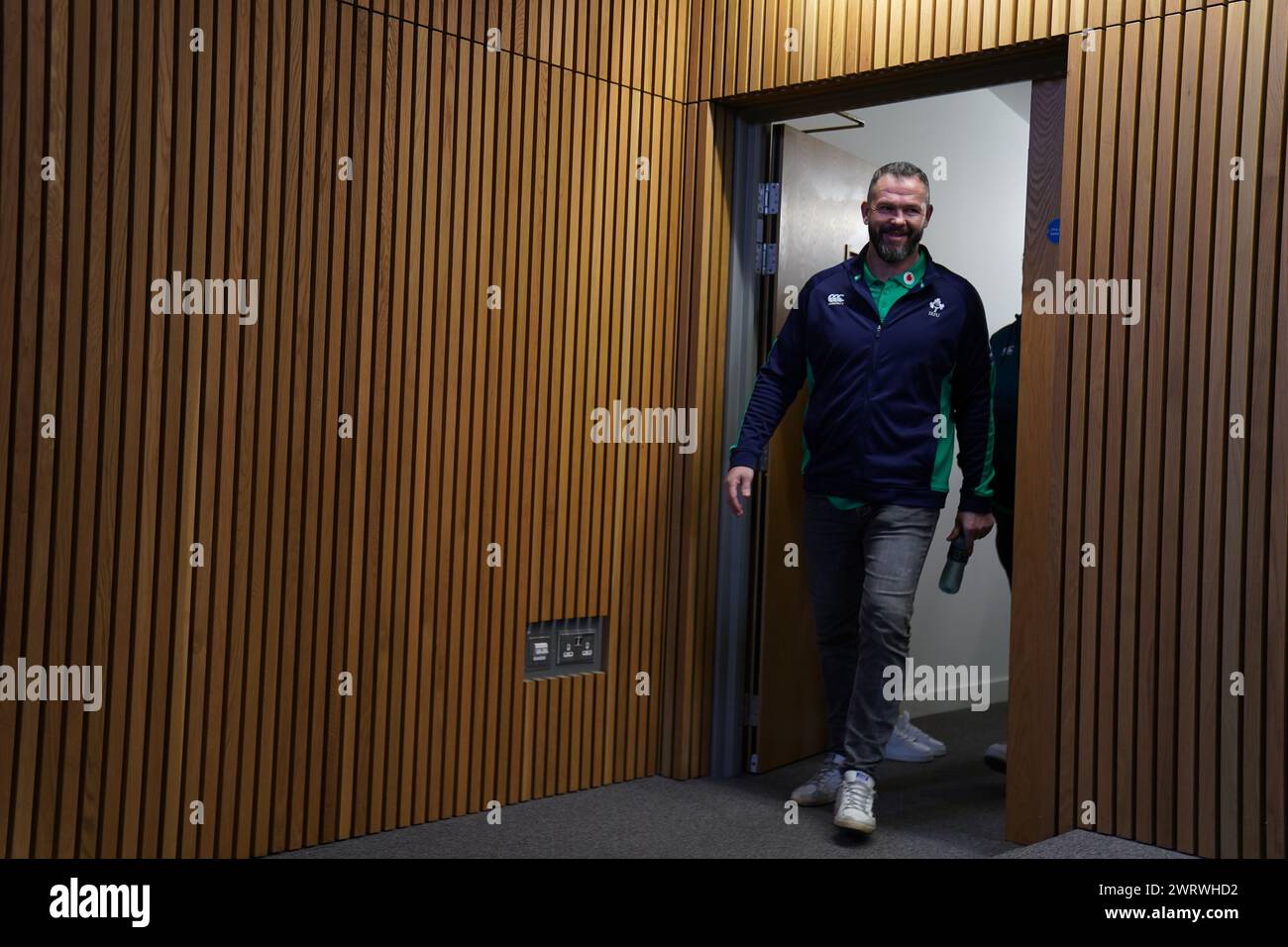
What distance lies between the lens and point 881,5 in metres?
3.61

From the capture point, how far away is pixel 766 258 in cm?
416

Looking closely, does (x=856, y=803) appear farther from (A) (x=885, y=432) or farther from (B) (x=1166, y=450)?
(B) (x=1166, y=450)

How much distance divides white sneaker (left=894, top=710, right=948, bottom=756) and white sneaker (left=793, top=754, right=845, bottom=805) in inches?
30.1

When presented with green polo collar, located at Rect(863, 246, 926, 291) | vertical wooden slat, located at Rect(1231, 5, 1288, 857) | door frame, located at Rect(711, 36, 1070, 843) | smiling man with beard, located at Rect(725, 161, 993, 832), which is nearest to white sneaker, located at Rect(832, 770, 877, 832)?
smiling man with beard, located at Rect(725, 161, 993, 832)

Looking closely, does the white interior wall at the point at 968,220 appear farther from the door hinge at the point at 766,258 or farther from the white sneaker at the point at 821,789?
the white sneaker at the point at 821,789

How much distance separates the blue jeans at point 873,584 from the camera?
138 inches

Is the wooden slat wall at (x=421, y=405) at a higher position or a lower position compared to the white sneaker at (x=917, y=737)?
higher

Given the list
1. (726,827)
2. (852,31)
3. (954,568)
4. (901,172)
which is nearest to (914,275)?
(901,172)

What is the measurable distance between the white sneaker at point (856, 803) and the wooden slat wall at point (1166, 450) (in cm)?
39

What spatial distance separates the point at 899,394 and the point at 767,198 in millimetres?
988

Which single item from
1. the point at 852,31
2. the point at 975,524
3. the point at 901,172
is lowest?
the point at 975,524

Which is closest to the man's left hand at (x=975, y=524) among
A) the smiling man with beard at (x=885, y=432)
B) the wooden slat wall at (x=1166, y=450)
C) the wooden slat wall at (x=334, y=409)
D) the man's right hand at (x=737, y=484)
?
the smiling man with beard at (x=885, y=432)

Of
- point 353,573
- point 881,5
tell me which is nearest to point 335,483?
point 353,573

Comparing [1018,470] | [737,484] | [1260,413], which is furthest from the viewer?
[737,484]
